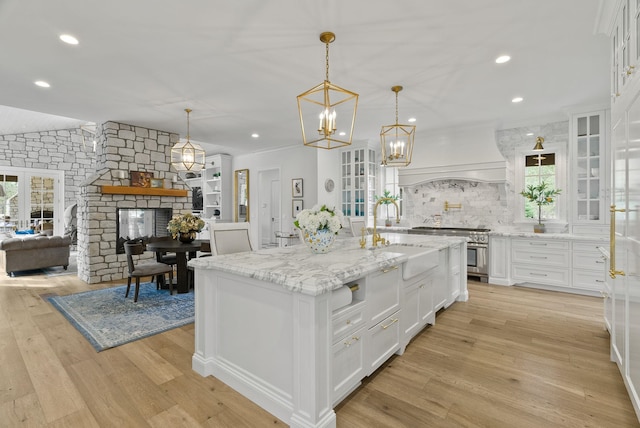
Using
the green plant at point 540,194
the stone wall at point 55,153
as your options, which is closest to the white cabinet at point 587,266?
the green plant at point 540,194

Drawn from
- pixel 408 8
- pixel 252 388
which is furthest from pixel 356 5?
pixel 252 388

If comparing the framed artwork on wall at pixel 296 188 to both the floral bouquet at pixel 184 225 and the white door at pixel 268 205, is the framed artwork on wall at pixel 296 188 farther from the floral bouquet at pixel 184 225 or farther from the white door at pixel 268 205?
the floral bouquet at pixel 184 225

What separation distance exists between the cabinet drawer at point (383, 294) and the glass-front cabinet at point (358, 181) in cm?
421

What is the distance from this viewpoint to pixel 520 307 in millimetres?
3795

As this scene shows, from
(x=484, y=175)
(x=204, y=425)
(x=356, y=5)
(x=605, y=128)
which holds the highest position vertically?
(x=356, y=5)

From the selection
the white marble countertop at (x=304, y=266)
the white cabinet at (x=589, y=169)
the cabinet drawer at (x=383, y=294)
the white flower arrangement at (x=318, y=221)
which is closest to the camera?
the white marble countertop at (x=304, y=266)

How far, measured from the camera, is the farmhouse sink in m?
2.46

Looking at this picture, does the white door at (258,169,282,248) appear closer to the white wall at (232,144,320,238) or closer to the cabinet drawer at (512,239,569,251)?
the white wall at (232,144,320,238)

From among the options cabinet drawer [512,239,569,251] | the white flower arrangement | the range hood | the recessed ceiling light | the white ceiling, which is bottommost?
cabinet drawer [512,239,569,251]

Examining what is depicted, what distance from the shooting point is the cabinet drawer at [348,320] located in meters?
1.75

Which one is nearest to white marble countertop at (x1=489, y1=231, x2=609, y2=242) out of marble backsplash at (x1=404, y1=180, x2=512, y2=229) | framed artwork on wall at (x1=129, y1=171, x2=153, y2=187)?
marble backsplash at (x1=404, y1=180, x2=512, y2=229)

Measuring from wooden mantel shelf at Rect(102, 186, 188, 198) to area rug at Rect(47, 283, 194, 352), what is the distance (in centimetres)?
159

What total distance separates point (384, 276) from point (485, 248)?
351 centimetres

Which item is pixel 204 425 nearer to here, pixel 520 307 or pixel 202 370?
pixel 202 370
